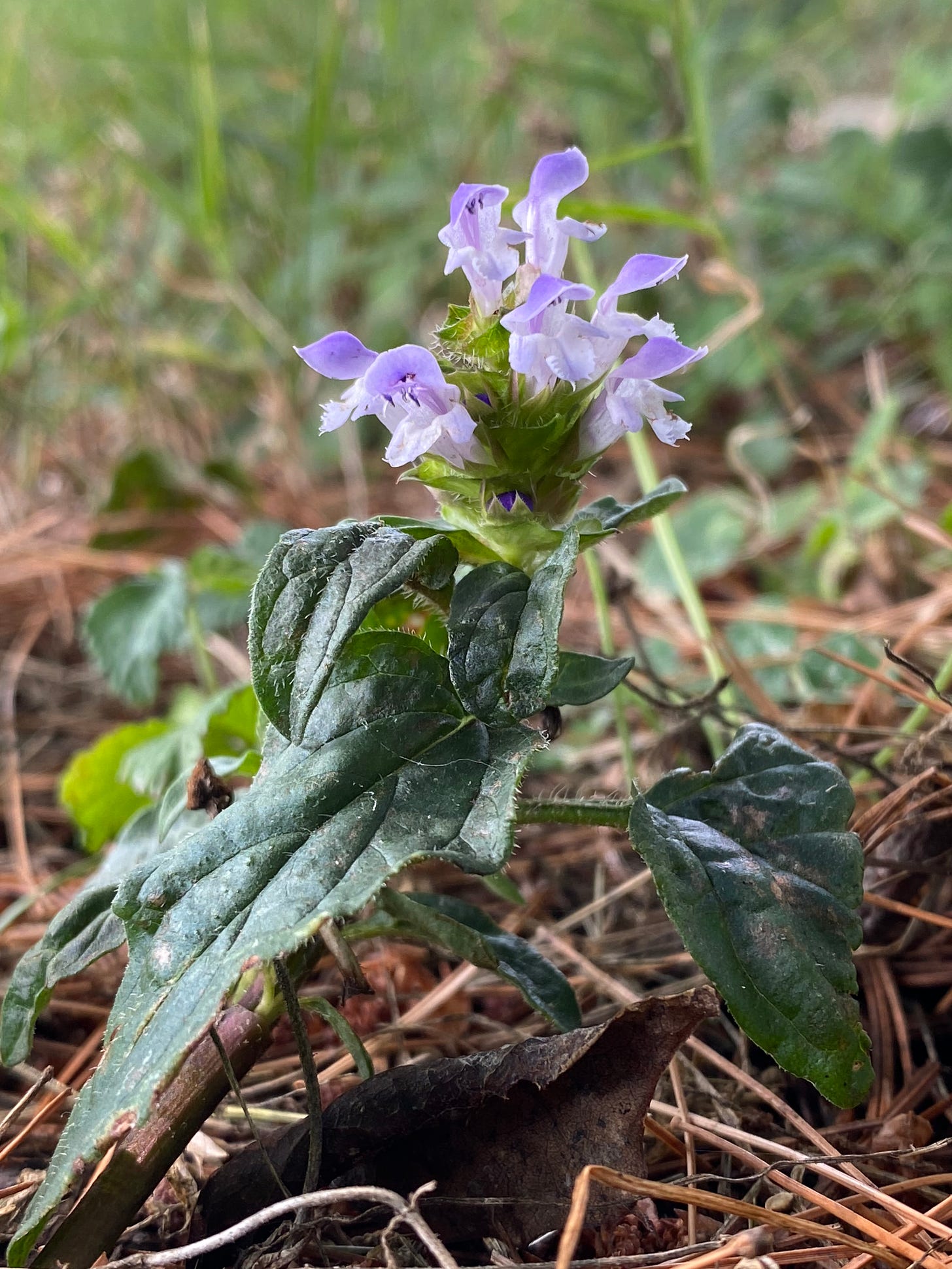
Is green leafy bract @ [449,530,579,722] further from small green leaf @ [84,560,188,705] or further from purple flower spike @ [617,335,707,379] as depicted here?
small green leaf @ [84,560,188,705]

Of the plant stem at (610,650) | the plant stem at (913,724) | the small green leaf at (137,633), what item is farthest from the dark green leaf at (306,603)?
the small green leaf at (137,633)

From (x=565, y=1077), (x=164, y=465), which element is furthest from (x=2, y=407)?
(x=565, y=1077)

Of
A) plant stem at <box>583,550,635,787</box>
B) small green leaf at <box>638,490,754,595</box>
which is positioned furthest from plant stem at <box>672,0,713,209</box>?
plant stem at <box>583,550,635,787</box>

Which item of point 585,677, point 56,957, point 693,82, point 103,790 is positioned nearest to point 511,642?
point 585,677

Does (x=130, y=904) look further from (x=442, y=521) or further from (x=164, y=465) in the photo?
(x=164, y=465)

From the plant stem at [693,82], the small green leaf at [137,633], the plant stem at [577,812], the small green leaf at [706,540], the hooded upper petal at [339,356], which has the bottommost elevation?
the plant stem at [577,812]

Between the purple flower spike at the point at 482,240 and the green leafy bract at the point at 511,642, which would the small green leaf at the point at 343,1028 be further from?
the purple flower spike at the point at 482,240
